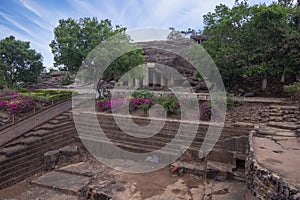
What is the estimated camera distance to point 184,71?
22312 millimetres

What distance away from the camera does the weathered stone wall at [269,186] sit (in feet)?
8.03

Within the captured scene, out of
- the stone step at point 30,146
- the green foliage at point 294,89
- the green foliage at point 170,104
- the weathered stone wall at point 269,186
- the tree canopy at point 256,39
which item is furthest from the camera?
the tree canopy at point 256,39

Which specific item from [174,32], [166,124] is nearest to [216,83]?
[166,124]

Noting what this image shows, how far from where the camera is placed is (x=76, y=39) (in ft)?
37.4

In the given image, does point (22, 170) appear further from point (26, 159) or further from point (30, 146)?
point (30, 146)

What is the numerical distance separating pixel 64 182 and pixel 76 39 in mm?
8406

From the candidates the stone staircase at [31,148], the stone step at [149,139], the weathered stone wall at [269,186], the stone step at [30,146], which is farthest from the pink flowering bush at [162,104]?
the weathered stone wall at [269,186]

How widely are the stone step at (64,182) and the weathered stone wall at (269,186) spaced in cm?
456

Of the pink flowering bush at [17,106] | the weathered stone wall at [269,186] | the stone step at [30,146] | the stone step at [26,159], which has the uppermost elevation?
the pink flowering bush at [17,106]

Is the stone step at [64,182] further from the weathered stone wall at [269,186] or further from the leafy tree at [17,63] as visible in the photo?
the leafy tree at [17,63]

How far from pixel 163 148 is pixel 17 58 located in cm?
1860

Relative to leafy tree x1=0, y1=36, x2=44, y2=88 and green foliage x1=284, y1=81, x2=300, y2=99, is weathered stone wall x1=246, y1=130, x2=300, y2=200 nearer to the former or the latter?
green foliage x1=284, y1=81, x2=300, y2=99

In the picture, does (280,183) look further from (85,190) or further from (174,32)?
(174,32)

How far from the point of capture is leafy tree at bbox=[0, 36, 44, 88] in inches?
A: 717
